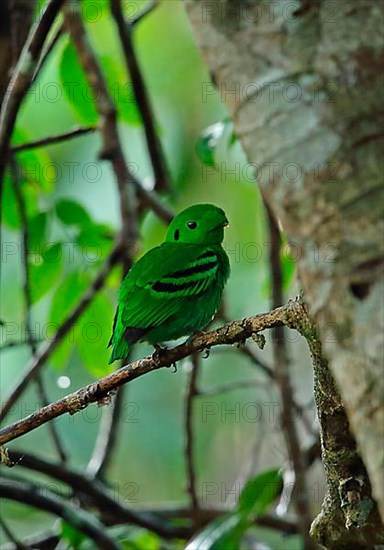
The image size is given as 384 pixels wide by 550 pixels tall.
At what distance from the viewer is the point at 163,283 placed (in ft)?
8.89

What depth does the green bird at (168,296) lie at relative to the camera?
264 cm

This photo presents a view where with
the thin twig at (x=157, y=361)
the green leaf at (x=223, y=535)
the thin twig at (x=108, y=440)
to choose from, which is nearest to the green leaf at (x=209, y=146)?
the thin twig at (x=108, y=440)

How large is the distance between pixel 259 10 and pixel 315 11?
0.06 metres

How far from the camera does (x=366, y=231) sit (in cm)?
97

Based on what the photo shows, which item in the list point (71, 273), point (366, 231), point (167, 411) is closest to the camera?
point (366, 231)

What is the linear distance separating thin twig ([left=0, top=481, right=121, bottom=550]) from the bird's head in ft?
3.76

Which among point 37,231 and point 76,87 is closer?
point 37,231

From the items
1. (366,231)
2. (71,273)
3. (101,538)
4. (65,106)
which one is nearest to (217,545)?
(101,538)

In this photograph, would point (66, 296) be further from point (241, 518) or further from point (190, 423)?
point (241, 518)

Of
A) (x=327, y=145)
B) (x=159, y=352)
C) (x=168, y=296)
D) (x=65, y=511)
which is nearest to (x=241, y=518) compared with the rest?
(x=65, y=511)

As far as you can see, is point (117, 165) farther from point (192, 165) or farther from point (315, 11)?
point (315, 11)

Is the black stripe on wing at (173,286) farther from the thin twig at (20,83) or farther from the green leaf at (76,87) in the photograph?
the green leaf at (76,87)

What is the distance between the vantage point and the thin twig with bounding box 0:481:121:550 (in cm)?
346

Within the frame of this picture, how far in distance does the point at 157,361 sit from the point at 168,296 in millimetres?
614
